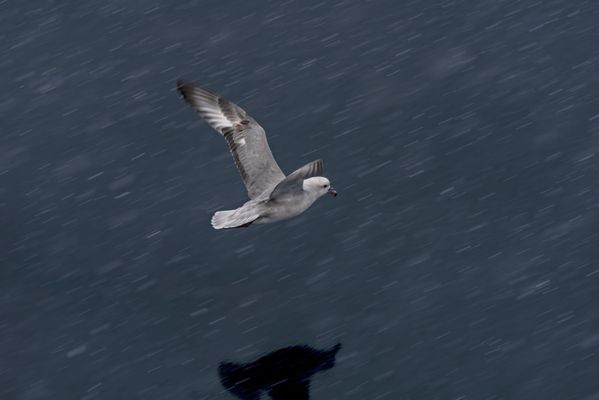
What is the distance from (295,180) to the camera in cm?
4688

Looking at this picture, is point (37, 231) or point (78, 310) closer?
point (78, 310)

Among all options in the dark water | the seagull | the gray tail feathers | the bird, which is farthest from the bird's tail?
the gray tail feathers

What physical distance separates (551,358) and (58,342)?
52.2 ft

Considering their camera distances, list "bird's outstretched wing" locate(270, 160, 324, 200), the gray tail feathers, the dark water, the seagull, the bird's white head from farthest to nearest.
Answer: the dark water
the bird's white head
the seagull
the gray tail feathers
"bird's outstretched wing" locate(270, 160, 324, 200)

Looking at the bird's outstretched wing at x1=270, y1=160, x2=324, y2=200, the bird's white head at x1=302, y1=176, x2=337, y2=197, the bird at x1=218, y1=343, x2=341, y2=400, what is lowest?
the bird at x1=218, y1=343, x2=341, y2=400

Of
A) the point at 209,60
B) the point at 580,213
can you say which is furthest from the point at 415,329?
the point at 209,60

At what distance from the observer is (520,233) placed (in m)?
52.2

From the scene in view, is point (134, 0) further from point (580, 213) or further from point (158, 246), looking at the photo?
point (580, 213)

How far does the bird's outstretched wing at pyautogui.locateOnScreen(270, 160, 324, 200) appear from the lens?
146 ft

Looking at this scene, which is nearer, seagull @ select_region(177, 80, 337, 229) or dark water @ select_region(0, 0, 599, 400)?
seagull @ select_region(177, 80, 337, 229)

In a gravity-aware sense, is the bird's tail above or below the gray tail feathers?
below

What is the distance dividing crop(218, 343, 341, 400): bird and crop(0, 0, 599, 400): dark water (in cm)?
49

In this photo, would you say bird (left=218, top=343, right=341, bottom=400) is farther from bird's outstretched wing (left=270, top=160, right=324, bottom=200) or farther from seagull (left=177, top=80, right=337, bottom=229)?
bird's outstretched wing (left=270, top=160, right=324, bottom=200)

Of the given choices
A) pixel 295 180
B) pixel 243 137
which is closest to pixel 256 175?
pixel 243 137
